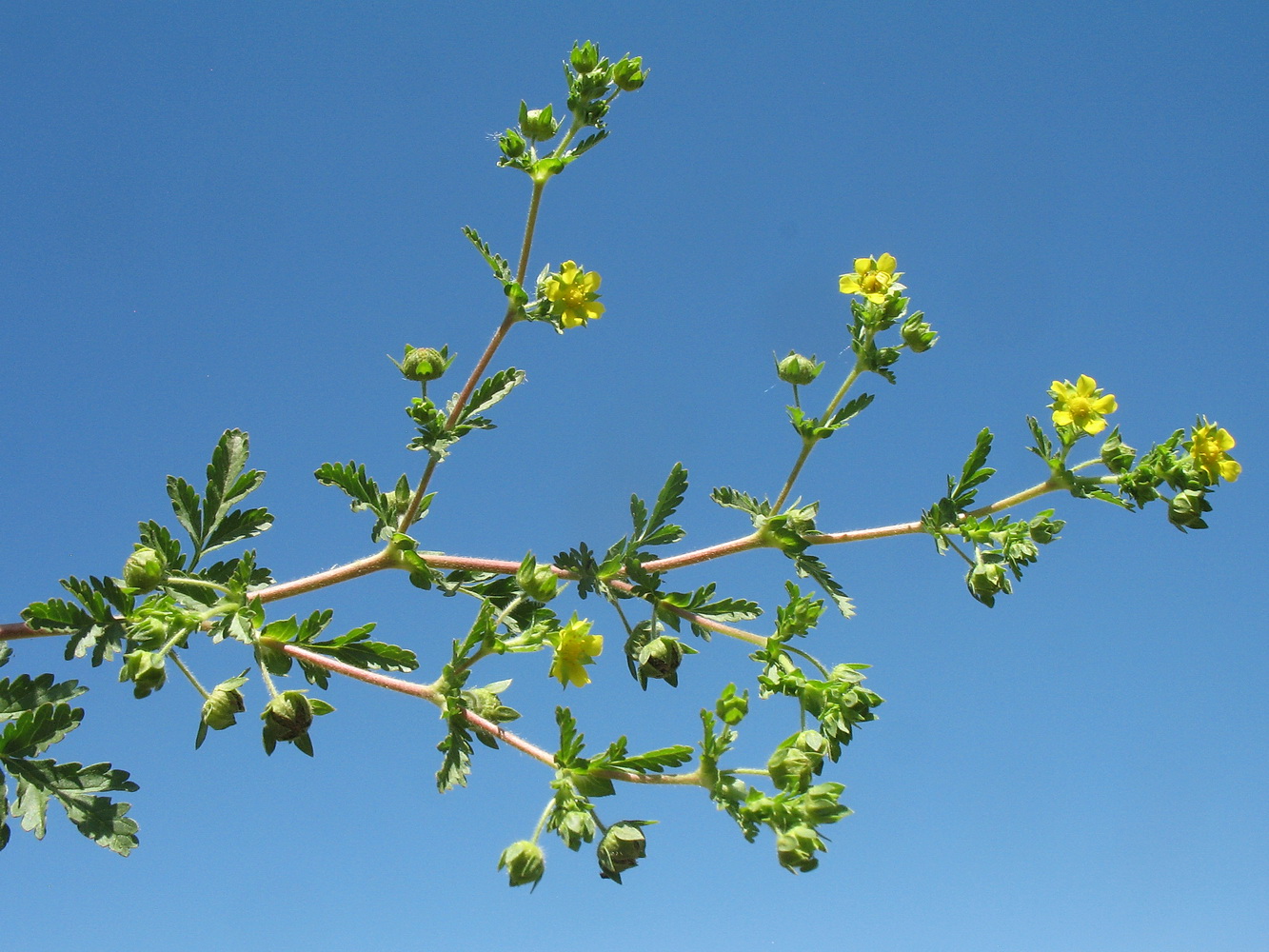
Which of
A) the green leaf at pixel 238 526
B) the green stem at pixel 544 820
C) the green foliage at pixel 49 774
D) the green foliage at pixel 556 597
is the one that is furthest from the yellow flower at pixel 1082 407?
the green foliage at pixel 49 774

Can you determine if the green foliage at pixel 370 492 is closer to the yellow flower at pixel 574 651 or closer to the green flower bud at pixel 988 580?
the yellow flower at pixel 574 651

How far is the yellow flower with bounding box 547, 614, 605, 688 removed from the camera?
2469 millimetres

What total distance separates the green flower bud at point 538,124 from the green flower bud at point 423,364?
0.69 m

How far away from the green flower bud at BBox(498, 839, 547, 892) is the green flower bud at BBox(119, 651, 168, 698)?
920 mm

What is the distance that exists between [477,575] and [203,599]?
713mm

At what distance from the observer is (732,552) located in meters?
2.96

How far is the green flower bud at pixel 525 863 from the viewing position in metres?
2.37

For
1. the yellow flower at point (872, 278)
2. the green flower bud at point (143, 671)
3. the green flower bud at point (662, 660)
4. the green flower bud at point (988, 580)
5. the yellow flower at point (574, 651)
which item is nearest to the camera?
the green flower bud at point (143, 671)

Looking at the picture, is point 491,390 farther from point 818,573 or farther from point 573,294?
point 818,573

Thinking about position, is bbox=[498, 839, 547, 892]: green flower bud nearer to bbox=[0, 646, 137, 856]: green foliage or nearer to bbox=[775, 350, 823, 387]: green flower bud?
bbox=[0, 646, 137, 856]: green foliage

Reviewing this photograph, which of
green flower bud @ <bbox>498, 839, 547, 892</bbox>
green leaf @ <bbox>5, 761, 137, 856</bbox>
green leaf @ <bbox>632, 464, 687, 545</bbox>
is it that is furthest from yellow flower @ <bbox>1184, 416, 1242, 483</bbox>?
green leaf @ <bbox>5, 761, 137, 856</bbox>

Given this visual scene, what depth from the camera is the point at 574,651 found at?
249 cm

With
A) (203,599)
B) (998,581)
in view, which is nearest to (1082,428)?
(998,581)

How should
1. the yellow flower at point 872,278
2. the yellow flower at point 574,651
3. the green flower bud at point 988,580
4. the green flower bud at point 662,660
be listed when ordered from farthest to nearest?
the yellow flower at point 872,278
the green flower bud at point 988,580
the green flower bud at point 662,660
the yellow flower at point 574,651
